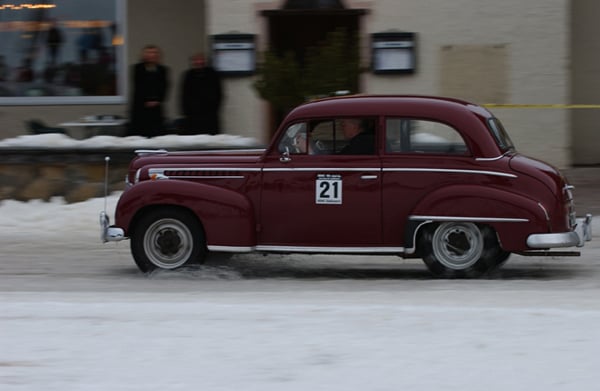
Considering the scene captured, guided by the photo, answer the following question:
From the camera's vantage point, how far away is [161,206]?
1067cm

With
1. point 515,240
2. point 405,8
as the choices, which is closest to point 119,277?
point 515,240

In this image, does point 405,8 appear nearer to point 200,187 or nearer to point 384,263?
point 384,263

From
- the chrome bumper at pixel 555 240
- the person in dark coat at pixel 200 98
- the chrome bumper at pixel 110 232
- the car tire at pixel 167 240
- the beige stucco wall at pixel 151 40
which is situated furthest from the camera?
the beige stucco wall at pixel 151 40

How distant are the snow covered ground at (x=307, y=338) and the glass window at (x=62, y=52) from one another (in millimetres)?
9810

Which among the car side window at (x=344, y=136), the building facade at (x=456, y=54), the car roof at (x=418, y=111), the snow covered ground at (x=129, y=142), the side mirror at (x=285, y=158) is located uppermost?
the building facade at (x=456, y=54)

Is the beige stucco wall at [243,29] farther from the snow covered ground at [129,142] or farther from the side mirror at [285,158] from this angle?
the side mirror at [285,158]

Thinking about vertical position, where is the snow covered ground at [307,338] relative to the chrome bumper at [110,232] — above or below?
below

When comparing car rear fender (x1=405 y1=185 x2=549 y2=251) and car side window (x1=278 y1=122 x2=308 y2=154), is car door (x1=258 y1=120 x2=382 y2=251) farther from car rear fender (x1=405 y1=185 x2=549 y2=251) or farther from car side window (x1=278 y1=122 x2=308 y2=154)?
car rear fender (x1=405 y1=185 x2=549 y2=251)

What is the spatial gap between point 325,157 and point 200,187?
3.84 ft

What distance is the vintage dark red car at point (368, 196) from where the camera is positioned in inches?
392

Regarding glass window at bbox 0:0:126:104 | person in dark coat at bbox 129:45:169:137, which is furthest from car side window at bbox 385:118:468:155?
glass window at bbox 0:0:126:104

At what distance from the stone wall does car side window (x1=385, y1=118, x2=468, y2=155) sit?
17.8ft

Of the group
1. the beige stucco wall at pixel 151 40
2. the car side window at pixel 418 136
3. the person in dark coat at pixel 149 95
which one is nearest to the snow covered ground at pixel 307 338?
the car side window at pixel 418 136

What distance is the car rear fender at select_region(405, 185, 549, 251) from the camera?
32.4ft
